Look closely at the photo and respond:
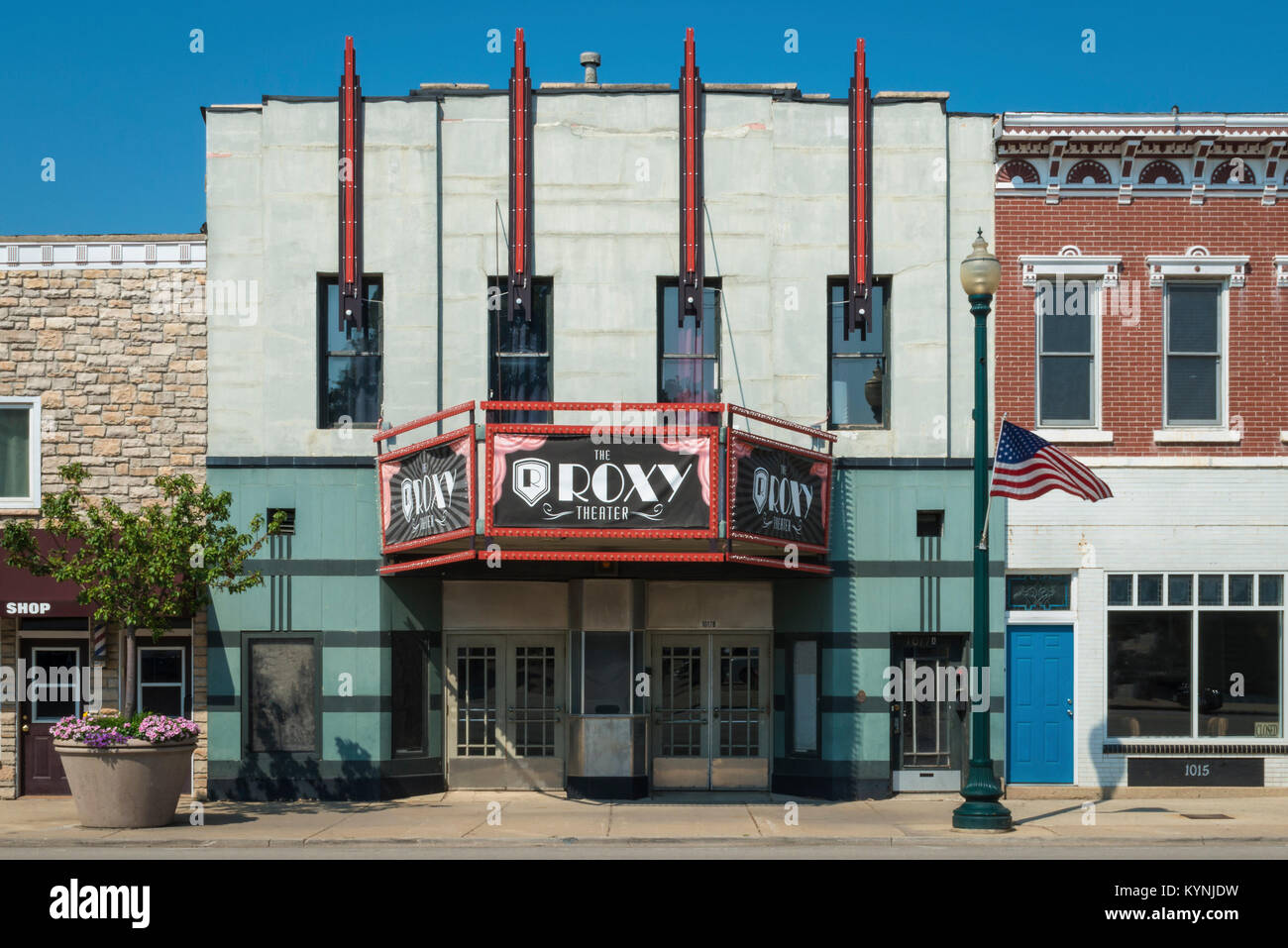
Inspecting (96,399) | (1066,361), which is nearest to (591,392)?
(1066,361)

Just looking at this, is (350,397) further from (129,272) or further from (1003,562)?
(1003,562)

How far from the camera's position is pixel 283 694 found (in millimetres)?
20656

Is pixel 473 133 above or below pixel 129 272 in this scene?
above

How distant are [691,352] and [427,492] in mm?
4682

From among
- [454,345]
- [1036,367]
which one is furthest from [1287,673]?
[454,345]

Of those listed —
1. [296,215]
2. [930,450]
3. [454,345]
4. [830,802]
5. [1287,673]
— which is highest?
[296,215]

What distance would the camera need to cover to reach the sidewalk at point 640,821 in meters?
17.1

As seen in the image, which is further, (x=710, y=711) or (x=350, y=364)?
(x=710, y=711)

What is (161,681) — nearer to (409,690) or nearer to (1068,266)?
(409,690)

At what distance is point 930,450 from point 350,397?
8.45 metres

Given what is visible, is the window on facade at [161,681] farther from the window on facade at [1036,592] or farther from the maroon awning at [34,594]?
the window on facade at [1036,592]

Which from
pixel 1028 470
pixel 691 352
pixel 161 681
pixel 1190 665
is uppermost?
pixel 691 352

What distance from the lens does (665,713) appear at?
21.5 metres

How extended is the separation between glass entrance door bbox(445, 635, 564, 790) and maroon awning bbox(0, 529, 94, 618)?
5.33 metres
